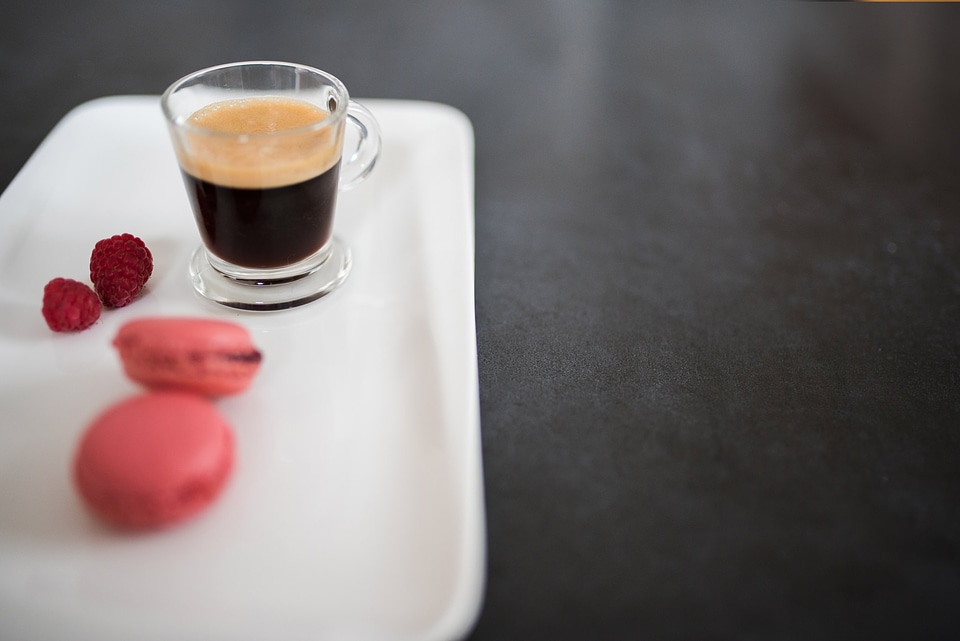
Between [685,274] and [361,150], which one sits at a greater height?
[361,150]

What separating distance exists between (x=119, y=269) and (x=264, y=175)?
0.64ft

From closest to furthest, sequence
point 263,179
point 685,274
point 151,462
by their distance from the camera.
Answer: point 151,462 < point 263,179 < point 685,274

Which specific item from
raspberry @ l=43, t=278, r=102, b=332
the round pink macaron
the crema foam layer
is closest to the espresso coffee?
the crema foam layer

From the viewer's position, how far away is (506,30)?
5.46 ft

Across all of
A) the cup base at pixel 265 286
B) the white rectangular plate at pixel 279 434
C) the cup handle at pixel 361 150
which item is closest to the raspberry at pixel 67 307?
the white rectangular plate at pixel 279 434

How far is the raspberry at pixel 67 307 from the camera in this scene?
82cm

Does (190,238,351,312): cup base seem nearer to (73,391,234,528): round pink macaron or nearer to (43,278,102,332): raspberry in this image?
(43,278,102,332): raspberry

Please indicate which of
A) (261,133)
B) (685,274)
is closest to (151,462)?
(261,133)

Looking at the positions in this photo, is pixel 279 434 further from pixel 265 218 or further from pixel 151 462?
pixel 265 218

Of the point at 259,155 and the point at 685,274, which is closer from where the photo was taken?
the point at 259,155

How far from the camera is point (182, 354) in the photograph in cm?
71

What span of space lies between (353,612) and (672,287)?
591 mm

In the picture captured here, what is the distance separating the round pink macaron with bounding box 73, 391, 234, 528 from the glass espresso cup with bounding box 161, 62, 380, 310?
246 millimetres

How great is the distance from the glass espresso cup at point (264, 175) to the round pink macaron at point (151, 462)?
9.7 inches
